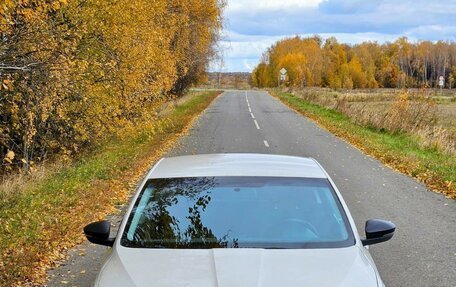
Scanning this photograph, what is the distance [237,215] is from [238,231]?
0.21 m

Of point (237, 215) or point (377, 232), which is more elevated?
point (237, 215)

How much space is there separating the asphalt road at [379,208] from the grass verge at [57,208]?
36 centimetres

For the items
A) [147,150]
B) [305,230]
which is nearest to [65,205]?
[305,230]

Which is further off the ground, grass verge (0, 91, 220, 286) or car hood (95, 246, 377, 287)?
car hood (95, 246, 377, 287)

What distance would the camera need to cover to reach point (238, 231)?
3713mm

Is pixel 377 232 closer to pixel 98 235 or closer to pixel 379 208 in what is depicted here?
pixel 98 235

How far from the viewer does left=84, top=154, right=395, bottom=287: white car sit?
309 cm

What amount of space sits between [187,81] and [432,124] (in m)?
22.8

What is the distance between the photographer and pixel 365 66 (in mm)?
164000

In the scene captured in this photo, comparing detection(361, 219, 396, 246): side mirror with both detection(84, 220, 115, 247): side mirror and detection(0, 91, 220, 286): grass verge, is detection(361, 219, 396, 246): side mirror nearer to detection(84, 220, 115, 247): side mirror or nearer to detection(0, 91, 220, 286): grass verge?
detection(84, 220, 115, 247): side mirror

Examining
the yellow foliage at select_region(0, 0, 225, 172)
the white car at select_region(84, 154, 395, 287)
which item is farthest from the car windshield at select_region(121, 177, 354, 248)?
the yellow foliage at select_region(0, 0, 225, 172)

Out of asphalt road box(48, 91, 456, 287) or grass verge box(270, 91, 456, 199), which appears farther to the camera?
grass verge box(270, 91, 456, 199)

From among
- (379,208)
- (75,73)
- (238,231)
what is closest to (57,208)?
(75,73)

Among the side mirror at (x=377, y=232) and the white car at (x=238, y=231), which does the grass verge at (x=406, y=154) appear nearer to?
the side mirror at (x=377, y=232)
